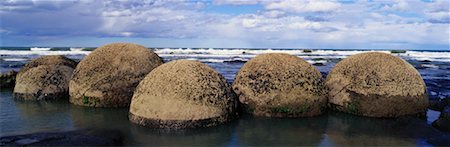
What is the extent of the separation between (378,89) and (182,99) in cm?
430

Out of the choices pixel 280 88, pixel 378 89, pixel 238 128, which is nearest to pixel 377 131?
pixel 378 89

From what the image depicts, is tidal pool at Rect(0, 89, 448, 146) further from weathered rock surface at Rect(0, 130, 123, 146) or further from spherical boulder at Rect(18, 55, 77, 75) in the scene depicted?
spherical boulder at Rect(18, 55, 77, 75)

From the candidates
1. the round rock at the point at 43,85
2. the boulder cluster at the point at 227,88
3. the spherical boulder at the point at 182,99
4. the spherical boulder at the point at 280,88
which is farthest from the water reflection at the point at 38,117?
the spherical boulder at the point at 280,88

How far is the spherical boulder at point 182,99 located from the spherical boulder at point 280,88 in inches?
24.2

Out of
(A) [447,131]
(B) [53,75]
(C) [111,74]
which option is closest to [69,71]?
(B) [53,75]

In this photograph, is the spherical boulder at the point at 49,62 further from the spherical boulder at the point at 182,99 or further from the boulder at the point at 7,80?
the spherical boulder at the point at 182,99

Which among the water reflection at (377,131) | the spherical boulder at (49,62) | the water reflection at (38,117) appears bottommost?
the water reflection at (377,131)

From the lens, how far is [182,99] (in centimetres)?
795

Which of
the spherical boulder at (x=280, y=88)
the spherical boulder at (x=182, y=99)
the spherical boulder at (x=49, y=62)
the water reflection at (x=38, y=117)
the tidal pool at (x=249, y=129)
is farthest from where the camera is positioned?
the spherical boulder at (x=49, y=62)

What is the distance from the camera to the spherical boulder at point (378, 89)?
30.1ft

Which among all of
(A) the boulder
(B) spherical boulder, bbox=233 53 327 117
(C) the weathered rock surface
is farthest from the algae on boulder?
(B) spherical boulder, bbox=233 53 327 117

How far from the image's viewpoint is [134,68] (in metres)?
10.0

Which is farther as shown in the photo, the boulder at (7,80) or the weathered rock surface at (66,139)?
the boulder at (7,80)

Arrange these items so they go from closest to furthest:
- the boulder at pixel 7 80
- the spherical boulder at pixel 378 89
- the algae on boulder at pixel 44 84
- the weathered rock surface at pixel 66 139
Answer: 1. the weathered rock surface at pixel 66 139
2. the spherical boulder at pixel 378 89
3. the algae on boulder at pixel 44 84
4. the boulder at pixel 7 80
